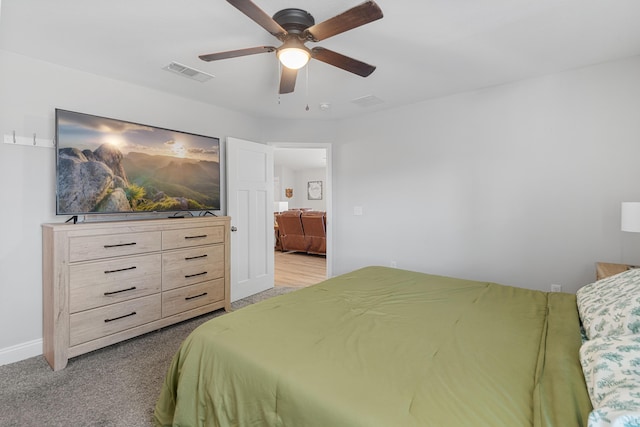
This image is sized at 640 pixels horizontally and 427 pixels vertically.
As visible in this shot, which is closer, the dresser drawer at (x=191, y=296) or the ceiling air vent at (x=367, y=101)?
the dresser drawer at (x=191, y=296)

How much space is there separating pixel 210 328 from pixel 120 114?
2529 mm

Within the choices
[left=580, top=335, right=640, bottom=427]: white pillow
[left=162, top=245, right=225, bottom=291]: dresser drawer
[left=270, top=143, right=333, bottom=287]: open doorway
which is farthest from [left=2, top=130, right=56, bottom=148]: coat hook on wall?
[left=580, top=335, right=640, bottom=427]: white pillow

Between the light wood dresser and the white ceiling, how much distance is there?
53.9 inches

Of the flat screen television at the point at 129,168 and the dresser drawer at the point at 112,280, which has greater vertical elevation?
the flat screen television at the point at 129,168

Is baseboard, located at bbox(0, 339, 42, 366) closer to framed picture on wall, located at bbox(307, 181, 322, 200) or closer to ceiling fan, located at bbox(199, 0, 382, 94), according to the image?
ceiling fan, located at bbox(199, 0, 382, 94)

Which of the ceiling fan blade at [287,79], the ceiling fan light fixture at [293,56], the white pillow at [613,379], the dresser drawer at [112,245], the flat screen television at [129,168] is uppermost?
the ceiling fan blade at [287,79]

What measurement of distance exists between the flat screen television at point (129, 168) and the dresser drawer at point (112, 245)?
0.33 metres

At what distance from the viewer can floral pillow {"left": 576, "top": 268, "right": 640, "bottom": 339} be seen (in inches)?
42.4

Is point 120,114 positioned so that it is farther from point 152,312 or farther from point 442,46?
point 442,46

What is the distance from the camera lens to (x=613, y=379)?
0.79 metres

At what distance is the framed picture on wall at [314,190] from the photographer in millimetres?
10695

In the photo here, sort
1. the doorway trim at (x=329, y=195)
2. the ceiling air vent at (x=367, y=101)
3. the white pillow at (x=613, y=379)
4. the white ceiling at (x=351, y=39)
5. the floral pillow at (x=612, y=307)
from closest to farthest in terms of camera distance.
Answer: the white pillow at (x=613, y=379)
the floral pillow at (x=612, y=307)
the white ceiling at (x=351, y=39)
the ceiling air vent at (x=367, y=101)
the doorway trim at (x=329, y=195)

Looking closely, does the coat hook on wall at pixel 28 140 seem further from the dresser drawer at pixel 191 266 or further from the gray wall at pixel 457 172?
the dresser drawer at pixel 191 266

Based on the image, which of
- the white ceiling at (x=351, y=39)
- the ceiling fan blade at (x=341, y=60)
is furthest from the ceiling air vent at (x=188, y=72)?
the ceiling fan blade at (x=341, y=60)
